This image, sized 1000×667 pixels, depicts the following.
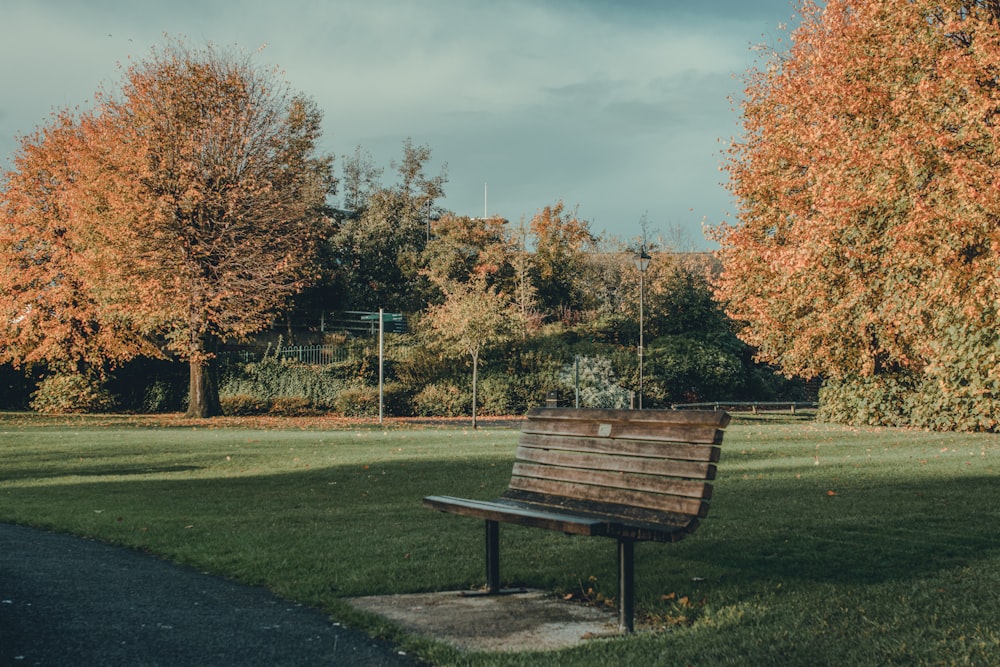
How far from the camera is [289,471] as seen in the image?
13641mm

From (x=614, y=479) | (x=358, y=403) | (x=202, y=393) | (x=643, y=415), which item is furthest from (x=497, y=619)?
(x=358, y=403)

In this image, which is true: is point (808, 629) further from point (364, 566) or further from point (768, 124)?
point (768, 124)

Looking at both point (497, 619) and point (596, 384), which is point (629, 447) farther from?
point (596, 384)

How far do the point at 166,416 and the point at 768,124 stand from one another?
72.2 ft

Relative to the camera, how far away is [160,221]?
2811cm

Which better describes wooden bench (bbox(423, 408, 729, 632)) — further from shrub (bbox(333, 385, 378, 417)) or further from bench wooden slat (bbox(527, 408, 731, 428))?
shrub (bbox(333, 385, 378, 417))

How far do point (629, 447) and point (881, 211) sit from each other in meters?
14.1

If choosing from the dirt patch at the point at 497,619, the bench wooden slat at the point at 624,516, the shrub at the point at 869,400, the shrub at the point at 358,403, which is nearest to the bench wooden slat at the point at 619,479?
the bench wooden slat at the point at 624,516

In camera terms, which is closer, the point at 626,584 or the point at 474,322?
the point at 626,584

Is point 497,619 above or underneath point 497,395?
underneath

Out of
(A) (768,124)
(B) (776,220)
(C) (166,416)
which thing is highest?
(A) (768,124)

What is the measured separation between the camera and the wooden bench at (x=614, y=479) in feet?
16.6

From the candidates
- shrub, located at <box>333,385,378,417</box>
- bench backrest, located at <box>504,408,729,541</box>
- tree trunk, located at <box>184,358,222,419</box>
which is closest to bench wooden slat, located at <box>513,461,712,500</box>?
bench backrest, located at <box>504,408,729,541</box>

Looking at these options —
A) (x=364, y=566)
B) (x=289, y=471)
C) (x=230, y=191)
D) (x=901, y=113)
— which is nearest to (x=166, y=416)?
(x=230, y=191)
